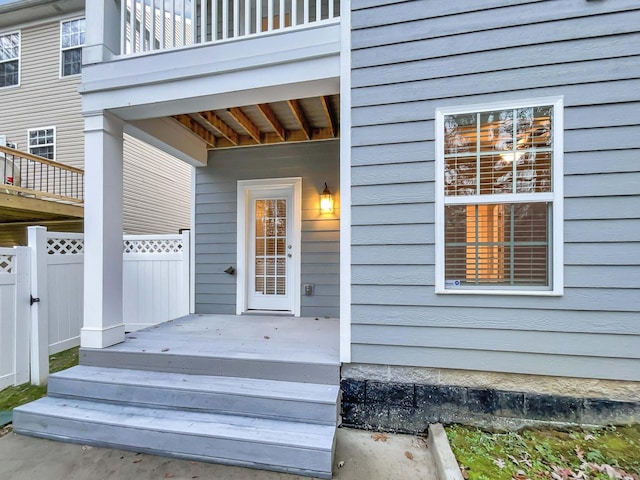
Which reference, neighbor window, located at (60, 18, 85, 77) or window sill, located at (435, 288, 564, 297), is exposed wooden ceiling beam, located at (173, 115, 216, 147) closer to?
window sill, located at (435, 288, 564, 297)

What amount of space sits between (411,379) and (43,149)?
9.33 metres

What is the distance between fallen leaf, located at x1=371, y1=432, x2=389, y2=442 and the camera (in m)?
2.29

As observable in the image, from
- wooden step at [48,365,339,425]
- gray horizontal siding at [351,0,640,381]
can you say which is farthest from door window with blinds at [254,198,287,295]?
gray horizontal siding at [351,0,640,381]

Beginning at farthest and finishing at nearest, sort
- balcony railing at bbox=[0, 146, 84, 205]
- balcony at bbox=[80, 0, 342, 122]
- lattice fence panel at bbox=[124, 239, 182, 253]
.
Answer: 1. balcony railing at bbox=[0, 146, 84, 205]
2. lattice fence panel at bbox=[124, 239, 182, 253]
3. balcony at bbox=[80, 0, 342, 122]

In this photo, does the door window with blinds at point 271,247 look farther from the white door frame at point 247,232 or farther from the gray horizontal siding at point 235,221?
the gray horizontal siding at point 235,221

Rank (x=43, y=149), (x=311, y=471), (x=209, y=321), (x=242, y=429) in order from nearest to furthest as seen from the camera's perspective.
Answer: (x=311, y=471) → (x=242, y=429) → (x=209, y=321) → (x=43, y=149)

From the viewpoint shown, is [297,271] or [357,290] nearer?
[357,290]

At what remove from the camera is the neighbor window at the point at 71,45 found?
7.02 m

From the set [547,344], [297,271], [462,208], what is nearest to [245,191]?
[297,271]

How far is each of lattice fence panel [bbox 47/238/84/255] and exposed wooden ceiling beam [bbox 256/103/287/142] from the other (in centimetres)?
283

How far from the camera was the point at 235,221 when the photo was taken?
4.50 metres

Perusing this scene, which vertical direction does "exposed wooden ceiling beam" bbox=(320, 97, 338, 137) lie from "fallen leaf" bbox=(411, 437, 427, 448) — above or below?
above

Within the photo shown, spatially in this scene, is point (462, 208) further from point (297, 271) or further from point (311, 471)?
point (297, 271)

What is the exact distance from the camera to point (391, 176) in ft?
8.00
